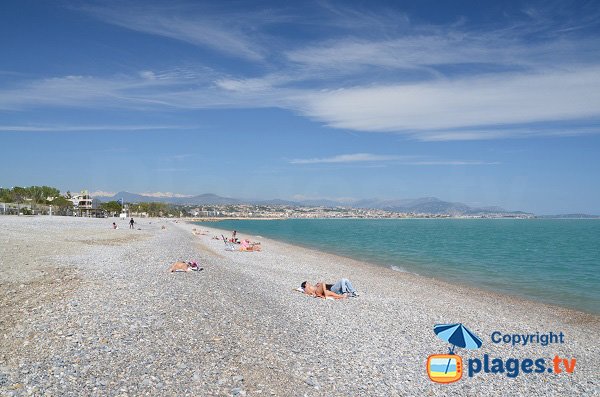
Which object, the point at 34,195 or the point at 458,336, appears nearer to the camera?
the point at 458,336

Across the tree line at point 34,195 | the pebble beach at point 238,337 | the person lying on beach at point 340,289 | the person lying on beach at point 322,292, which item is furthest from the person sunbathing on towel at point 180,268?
the tree line at point 34,195

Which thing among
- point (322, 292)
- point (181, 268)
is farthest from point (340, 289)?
point (181, 268)

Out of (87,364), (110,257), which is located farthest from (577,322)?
(110,257)

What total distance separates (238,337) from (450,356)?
476 centimetres

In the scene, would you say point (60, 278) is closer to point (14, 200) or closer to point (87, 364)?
point (87, 364)

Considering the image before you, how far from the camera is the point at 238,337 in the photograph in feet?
31.0

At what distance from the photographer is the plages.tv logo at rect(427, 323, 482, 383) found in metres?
8.51

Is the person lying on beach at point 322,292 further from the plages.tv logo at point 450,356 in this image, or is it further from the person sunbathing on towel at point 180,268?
the person sunbathing on towel at point 180,268

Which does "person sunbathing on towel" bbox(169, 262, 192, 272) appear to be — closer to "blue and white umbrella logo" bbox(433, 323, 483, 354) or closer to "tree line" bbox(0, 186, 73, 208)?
"blue and white umbrella logo" bbox(433, 323, 483, 354)

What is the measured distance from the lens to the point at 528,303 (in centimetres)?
1805

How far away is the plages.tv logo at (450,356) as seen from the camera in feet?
27.9

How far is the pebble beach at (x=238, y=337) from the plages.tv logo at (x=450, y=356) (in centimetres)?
21

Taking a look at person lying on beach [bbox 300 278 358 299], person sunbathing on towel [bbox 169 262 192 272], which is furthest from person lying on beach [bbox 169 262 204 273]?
person lying on beach [bbox 300 278 358 299]

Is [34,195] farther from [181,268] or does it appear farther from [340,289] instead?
[340,289]
